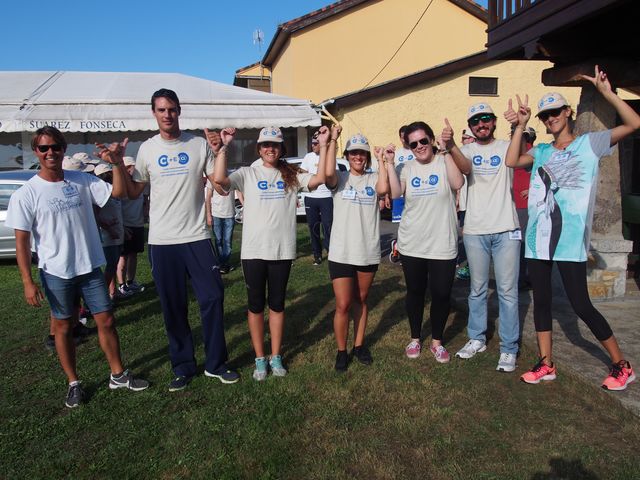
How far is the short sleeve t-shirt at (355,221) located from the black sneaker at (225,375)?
3.83 ft

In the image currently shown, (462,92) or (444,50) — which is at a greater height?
(444,50)

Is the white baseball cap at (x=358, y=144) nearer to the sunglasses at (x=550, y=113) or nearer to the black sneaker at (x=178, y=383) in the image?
the sunglasses at (x=550, y=113)

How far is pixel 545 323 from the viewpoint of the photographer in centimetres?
369

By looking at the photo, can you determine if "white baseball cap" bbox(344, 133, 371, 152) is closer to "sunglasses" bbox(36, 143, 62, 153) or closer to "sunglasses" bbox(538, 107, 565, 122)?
"sunglasses" bbox(538, 107, 565, 122)

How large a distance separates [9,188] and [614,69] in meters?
9.33

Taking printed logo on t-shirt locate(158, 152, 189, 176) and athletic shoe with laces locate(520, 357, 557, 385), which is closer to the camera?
printed logo on t-shirt locate(158, 152, 189, 176)

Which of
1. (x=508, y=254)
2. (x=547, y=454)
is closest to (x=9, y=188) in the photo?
(x=508, y=254)

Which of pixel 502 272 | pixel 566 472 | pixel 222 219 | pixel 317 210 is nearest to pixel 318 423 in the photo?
pixel 566 472

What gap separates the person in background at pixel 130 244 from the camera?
6535 mm

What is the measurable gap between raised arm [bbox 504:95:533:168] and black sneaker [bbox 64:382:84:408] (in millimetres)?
3524

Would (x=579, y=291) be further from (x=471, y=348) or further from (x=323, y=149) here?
(x=323, y=149)

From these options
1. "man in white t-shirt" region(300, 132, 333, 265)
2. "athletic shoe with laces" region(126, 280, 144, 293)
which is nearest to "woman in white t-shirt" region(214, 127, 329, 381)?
"athletic shoe with laces" region(126, 280, 144, 293)

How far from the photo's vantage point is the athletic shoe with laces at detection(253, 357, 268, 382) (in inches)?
152

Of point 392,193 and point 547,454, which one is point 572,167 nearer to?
point 392,193
